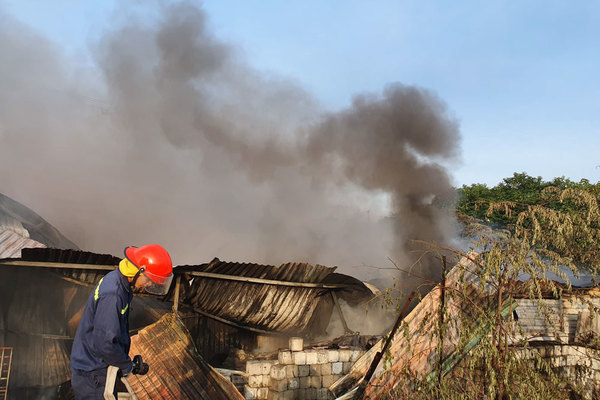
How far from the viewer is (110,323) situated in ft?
11.0

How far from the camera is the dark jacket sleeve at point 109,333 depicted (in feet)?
10.9

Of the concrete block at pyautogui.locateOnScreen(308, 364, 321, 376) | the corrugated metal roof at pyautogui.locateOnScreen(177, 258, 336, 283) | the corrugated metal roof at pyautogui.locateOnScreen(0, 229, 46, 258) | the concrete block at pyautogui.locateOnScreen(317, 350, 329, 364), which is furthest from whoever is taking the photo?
the corrugated metal roof at pyautogui.locateOnScreen(0, 229, 46, 258)

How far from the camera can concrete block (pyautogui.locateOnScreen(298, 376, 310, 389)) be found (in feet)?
24.5

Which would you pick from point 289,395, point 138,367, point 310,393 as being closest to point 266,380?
point 289,395

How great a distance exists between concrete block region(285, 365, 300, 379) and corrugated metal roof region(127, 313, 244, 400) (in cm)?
147

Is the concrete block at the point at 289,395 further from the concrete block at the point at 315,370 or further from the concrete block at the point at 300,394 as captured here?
the concrete block at the point at 315,370

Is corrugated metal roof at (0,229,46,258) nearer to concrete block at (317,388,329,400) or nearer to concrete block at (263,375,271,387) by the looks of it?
concrete block at (263,375,271,387)

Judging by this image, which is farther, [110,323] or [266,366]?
[266,366]

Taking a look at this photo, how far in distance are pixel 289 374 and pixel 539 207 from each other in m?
A: 5.22

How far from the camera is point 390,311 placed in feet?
35.8

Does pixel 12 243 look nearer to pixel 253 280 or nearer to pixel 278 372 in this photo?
pixel 253 280

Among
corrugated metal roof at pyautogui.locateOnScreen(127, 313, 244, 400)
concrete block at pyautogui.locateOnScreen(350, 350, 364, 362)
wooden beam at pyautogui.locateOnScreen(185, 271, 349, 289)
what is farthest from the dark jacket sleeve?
wooden beam at pyautogui.locateOnScreen(185, 271, 349, 289)

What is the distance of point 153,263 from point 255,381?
16.0ft

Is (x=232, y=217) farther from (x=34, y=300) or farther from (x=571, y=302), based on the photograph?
(x=571, y=302)
